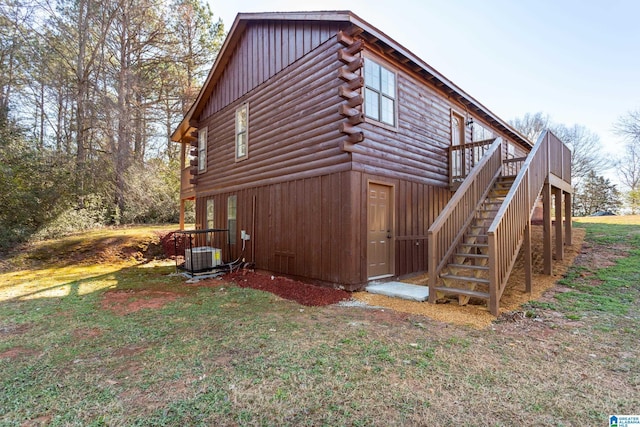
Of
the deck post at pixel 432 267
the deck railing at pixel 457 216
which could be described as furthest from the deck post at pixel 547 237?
the deck post at pixel 432 267

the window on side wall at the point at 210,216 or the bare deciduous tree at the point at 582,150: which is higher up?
the bare deciduous tree at the point at 582,150

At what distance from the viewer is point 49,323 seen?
455 centimetres

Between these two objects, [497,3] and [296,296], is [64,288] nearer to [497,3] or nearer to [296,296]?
[296,296]

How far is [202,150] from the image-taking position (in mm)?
12289

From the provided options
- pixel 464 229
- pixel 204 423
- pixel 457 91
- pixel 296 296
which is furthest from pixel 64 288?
pixel 457 91

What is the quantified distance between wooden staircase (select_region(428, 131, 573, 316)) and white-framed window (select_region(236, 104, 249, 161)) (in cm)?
629

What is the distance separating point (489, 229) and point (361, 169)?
267cm

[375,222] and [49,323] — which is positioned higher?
[375,222]

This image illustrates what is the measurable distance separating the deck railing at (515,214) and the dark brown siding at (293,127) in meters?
2.90

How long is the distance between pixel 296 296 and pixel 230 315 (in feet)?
4.92

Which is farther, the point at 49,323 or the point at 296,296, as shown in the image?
the point at 296,296

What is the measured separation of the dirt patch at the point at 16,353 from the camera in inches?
132

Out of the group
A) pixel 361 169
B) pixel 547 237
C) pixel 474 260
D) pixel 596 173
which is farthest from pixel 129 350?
pixel 596 173

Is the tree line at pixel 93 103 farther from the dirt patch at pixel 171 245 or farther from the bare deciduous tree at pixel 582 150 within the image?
the bare deciduous tree at pixel 582 150
